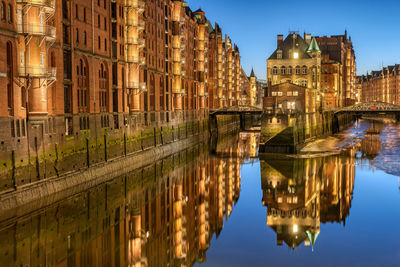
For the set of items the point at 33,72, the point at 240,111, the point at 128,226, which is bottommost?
the point at 128,226

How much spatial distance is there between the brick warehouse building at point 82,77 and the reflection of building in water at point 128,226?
3.39m

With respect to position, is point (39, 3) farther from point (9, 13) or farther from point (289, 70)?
point (289, 70)

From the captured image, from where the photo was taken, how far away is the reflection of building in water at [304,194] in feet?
90.8

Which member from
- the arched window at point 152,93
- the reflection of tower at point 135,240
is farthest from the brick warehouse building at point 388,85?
the reflection of tower at point 135,240

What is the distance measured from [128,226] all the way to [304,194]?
1529 centimetres

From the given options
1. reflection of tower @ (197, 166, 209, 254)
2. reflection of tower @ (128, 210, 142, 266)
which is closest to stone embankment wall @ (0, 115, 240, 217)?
reflection of tower @ (128, 210, 142, 266)

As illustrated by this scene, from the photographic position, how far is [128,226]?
27047 mm

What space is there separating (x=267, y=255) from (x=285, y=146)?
34.6 m

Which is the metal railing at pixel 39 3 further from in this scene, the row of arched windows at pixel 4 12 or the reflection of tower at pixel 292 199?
the reflection of tower at pixel 292 199

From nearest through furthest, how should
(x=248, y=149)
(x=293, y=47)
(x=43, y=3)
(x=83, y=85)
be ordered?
1. (x=43, y=3)
2. (x=83, y=85)
3. (x=248, y=149)
4. (x=293, y=47)

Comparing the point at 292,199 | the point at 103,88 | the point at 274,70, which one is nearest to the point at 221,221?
the point at 292,199

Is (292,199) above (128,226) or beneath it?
beneath

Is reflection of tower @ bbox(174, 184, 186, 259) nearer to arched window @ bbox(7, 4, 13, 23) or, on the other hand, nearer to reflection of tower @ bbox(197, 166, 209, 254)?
reflection of tower @ bbox(197, 166, 209, 254)

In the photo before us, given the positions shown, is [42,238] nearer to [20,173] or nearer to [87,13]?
[20,173]
